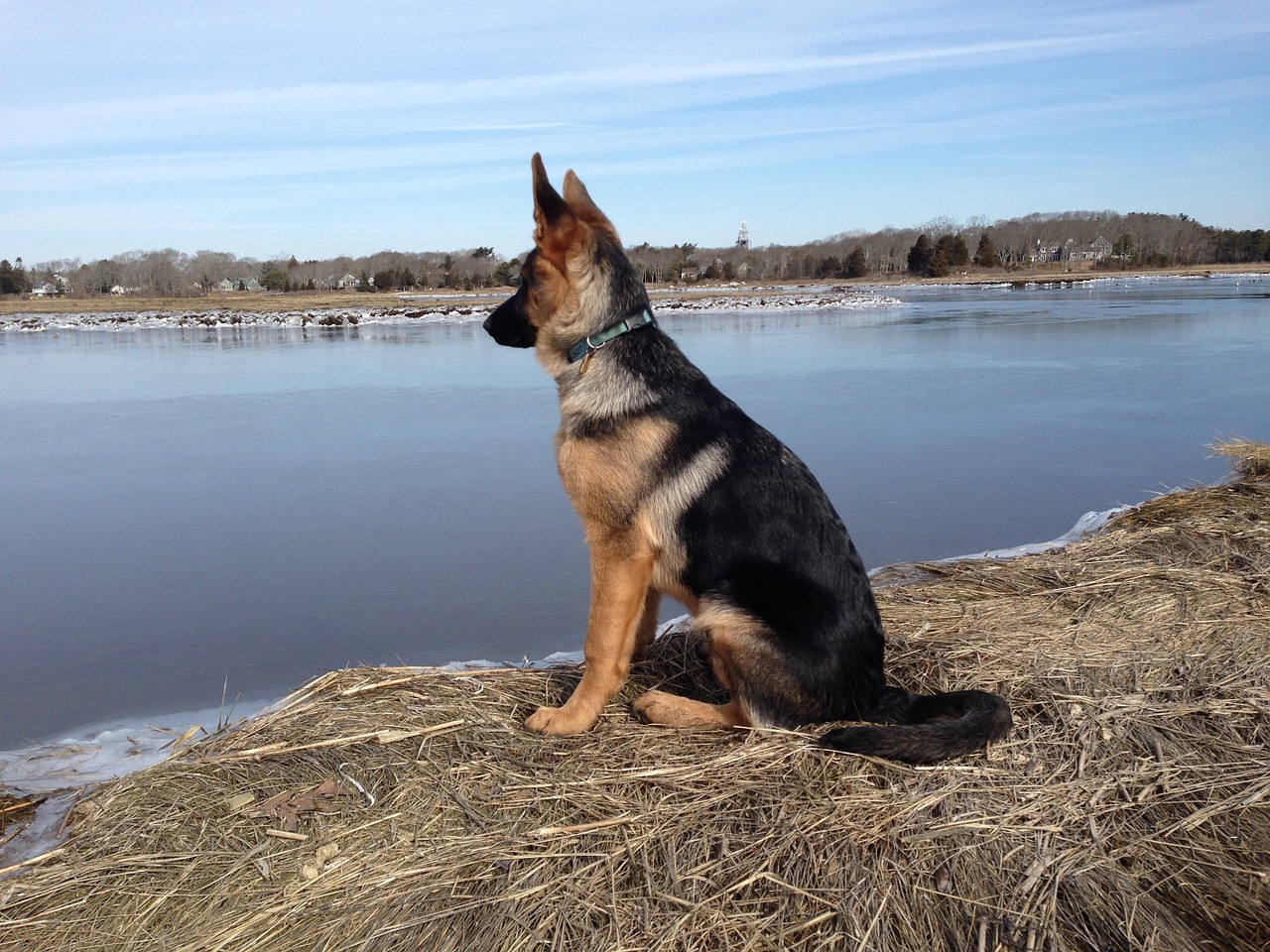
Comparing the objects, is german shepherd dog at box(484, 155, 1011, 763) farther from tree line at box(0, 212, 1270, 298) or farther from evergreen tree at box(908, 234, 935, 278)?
evergreen tree at box(908, 234, 935, 278)

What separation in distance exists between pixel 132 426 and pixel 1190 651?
11.3 meters

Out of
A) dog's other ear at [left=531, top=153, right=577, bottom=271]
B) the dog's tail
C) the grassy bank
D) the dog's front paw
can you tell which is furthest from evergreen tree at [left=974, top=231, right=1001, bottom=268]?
the dog's front paw

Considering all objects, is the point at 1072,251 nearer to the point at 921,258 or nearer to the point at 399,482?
the point at 921,258

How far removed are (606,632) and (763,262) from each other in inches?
3095

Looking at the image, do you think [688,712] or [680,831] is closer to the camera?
[680,831]

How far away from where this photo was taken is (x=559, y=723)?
11.1 ft

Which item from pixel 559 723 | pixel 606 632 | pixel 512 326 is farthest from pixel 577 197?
pixel 559 723

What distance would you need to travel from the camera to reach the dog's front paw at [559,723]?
337cm

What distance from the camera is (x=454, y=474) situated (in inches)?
344

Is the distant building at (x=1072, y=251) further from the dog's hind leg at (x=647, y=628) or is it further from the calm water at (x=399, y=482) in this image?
the dog's hind leg at (x=647, y=628)

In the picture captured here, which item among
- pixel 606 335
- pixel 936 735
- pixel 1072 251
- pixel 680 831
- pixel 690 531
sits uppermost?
pixel 1072 251

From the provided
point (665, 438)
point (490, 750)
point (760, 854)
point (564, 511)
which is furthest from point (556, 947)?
point (564, 511)

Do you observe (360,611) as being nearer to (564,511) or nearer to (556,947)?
(564,511)

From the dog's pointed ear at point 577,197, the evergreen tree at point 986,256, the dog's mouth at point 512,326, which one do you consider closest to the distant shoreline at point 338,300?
the evergreen tree at point 986,256
